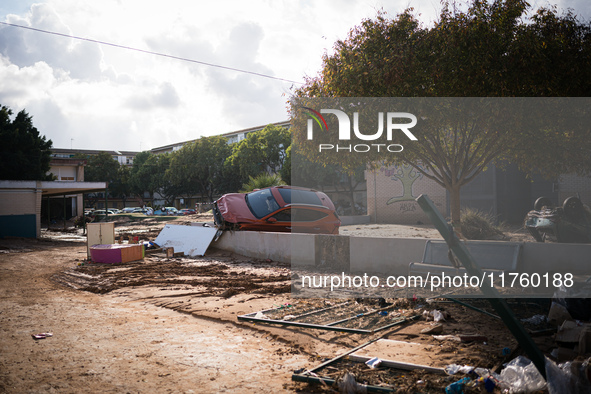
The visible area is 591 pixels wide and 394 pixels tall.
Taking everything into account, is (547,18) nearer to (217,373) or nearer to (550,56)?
(550,56)

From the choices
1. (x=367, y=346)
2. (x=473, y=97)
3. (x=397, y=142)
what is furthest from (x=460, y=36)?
(x=367, y=346)

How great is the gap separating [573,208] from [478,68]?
511cm

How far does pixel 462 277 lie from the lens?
299 inches

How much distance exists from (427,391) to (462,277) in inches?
184

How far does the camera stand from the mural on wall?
2381 cm

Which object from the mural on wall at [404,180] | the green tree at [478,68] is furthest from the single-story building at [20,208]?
the mural on wall at [404,180]

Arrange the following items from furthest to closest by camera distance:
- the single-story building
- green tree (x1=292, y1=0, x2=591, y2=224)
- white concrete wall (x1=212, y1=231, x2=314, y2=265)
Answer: the single-story building → white concrete wall (x1=212, y1=231, x2=314, y2=265) → green tree (x1=292, y1=0, x2=591, y2=224)

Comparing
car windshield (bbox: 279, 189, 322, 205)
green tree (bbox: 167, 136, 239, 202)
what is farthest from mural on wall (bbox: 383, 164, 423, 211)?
green tree (bbox: 167, 136, 239, 202)

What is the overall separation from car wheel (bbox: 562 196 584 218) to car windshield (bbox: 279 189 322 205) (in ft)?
21.8

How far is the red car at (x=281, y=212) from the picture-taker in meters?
12.9

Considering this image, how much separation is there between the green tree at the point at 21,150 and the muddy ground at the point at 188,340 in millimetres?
29283

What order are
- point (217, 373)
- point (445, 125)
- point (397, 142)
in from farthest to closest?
point (397, 142), point (445, 125), point (217, 373)

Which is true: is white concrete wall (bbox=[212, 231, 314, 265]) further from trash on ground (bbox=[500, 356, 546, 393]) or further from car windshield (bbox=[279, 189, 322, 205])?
trash on ground (bbox=[500, 356, 546, 393])

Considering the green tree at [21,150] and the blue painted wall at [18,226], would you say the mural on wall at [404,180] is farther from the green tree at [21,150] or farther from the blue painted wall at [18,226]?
the green tree at [21,150]
